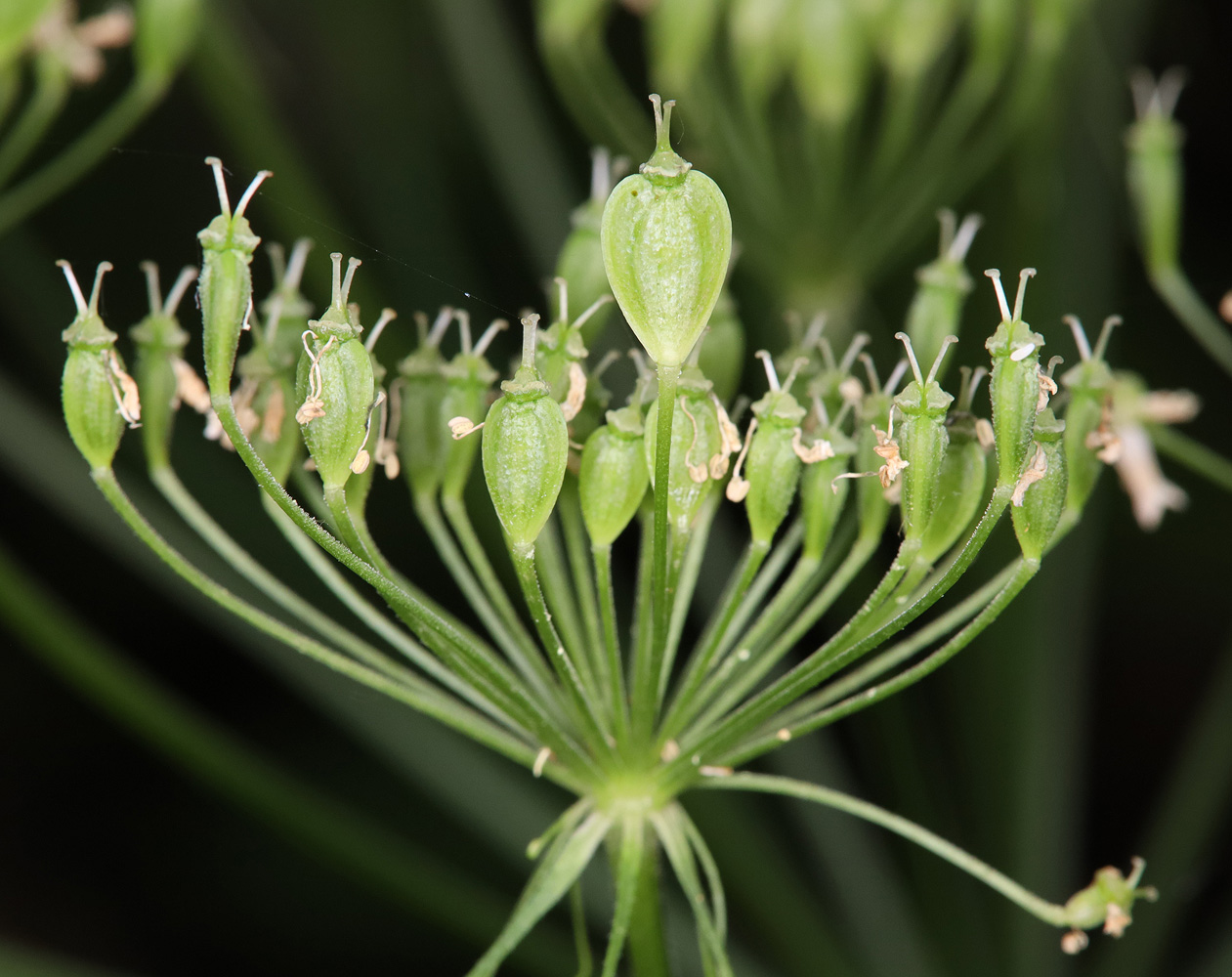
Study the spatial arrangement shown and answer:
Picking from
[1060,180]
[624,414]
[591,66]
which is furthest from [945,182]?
[624,414]

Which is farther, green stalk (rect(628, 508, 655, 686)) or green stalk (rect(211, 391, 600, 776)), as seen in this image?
green stalk (rect(628, 508, 655, 686))

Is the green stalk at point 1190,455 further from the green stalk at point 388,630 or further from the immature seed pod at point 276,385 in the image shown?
the immature seed pod at point 276,385

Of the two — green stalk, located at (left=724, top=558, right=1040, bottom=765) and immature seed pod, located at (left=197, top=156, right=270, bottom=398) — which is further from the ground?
immature seed pod, located at (left=197, top=156, right=270, bottom=398)

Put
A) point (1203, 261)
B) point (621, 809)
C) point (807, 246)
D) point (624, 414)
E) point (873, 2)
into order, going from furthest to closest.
Answer: point (1203, 261), point (807, 246), point (873, 2), point (621, 809), point (624, 414)

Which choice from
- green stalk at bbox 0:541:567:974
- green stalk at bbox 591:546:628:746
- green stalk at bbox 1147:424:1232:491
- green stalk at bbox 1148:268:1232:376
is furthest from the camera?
green stalk at bbox 1148:268:1232:376

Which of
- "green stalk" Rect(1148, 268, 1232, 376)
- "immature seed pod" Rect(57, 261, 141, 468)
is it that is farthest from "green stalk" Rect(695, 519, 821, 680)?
"green stalk" Rect(1148, 268, 1232, 376)

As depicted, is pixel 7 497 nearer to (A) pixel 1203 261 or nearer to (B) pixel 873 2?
(B) pixel 873 2

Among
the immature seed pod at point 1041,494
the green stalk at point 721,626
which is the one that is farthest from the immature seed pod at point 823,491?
the immature seed pod at point 1041,494

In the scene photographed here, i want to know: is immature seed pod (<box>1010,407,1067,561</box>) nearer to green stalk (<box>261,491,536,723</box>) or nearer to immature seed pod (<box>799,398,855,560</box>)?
immature seed pod (<box>799,398,855,560</box>)
